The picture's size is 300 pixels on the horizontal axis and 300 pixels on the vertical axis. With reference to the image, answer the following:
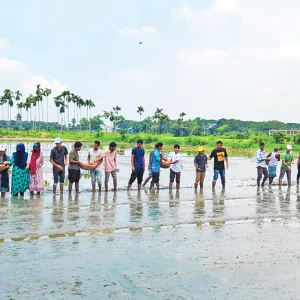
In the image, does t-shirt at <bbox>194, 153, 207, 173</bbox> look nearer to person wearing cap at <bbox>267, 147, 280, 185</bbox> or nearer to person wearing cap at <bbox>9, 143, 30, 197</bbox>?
person wearing cap at <bbox>267, 147, 280, 185</bbox>

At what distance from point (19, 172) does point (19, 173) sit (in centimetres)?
3

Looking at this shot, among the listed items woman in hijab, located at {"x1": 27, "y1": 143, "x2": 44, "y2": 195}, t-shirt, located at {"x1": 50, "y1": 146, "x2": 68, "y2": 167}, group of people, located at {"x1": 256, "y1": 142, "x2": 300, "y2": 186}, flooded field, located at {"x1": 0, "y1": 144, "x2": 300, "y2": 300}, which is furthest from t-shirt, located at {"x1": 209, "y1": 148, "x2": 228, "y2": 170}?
woman in hijab, located at {"x1": 27, "y1": 143, "x2": 44, "y2": 195}

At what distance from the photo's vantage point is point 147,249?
321 inches

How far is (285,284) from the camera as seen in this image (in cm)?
651

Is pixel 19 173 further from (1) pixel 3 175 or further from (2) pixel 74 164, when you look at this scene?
(2) pixel 74 164

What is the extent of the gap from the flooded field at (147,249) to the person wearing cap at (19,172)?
62cm

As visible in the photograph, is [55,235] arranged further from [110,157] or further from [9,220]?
[110,157]

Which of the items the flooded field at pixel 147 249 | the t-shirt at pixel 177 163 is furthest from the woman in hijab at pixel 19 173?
the t-shirt at pixel 177 163

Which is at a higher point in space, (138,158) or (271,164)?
(138,158)

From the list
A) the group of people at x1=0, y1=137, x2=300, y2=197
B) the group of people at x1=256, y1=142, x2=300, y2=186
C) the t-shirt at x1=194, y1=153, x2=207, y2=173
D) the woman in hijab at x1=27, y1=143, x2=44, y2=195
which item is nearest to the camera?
the group of people at x1=0, y1=137, x2=300, y2=197

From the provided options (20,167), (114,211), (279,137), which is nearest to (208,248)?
(114,211)

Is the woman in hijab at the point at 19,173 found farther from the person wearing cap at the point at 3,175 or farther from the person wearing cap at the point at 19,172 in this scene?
the person wearing cap at the point at 3,175

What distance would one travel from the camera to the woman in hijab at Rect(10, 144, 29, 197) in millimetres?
14203

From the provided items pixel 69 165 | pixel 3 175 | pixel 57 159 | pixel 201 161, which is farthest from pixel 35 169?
pixel 201 161
